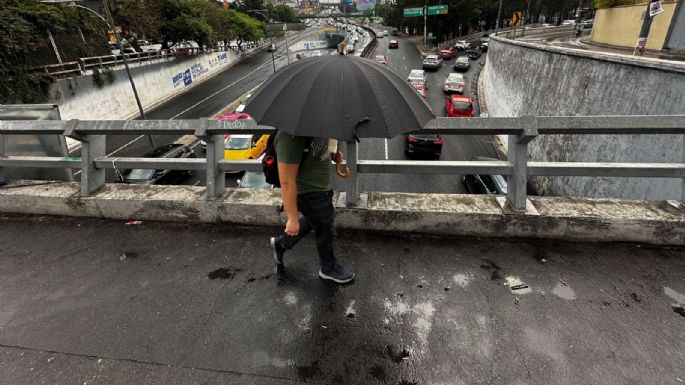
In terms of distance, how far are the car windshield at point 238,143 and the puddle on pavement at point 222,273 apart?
13.5 meters

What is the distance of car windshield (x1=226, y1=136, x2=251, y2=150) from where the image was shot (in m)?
15.8

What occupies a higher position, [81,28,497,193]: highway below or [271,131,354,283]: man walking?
[271,131,354,283]: man walking

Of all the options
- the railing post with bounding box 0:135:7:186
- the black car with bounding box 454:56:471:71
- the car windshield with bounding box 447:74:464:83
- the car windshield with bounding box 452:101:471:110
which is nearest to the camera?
the railing post with bounding box 0:135:7:186

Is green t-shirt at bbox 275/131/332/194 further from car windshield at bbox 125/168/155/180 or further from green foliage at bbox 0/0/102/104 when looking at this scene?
green foliage at bbox 0/0/102/104

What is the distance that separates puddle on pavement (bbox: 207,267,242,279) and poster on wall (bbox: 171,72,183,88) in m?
39.6

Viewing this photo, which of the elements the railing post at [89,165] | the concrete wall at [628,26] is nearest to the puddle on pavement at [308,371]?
the railing post at [89,165]

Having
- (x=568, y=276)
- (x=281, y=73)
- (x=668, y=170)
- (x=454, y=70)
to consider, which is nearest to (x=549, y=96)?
(x=668, y=170)

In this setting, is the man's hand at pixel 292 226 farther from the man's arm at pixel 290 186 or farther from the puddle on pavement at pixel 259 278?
the puddle on pavement at pixel 259 278

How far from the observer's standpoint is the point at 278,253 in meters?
2.80

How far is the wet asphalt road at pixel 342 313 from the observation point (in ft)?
6.73

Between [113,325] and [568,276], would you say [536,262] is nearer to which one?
[568,276]

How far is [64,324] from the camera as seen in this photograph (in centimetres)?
242

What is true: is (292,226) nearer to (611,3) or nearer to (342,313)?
(342,313)

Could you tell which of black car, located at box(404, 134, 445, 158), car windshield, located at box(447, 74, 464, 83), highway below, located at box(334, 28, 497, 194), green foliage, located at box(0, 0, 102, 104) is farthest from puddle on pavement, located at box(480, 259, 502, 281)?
car windshield, located at box(447, 74, 464, 83)
